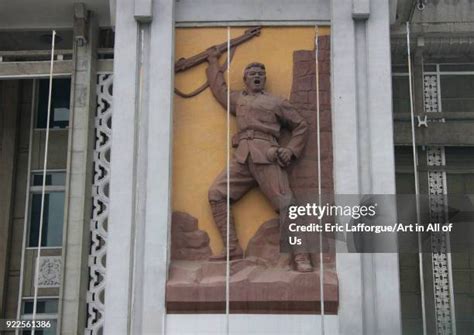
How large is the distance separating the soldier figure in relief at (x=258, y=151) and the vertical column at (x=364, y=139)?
0.69 meters

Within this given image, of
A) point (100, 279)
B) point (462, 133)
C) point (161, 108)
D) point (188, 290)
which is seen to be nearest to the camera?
point (188, 290)

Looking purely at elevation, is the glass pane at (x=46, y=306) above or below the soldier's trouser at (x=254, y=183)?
below

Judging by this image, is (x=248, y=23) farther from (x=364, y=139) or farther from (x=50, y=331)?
(x=50, y=331)

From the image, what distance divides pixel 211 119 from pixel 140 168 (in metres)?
1.40

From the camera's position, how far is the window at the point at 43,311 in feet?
48.4

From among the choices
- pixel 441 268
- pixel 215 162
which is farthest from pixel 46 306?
pixel 441 268

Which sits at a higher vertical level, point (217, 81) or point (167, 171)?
point (217, 81)

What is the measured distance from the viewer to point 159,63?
499 inches

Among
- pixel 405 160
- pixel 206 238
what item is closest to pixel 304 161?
pixel 206 238

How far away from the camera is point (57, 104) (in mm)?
16312

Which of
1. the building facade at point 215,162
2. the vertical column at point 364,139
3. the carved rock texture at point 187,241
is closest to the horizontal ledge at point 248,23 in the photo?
the building facade at point 215,162

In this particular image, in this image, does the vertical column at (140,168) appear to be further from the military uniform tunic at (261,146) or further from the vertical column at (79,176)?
the vertical column at (79,176)

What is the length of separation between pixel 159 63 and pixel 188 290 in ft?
11.8

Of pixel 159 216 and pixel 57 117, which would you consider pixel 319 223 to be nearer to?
pixel 159 216
